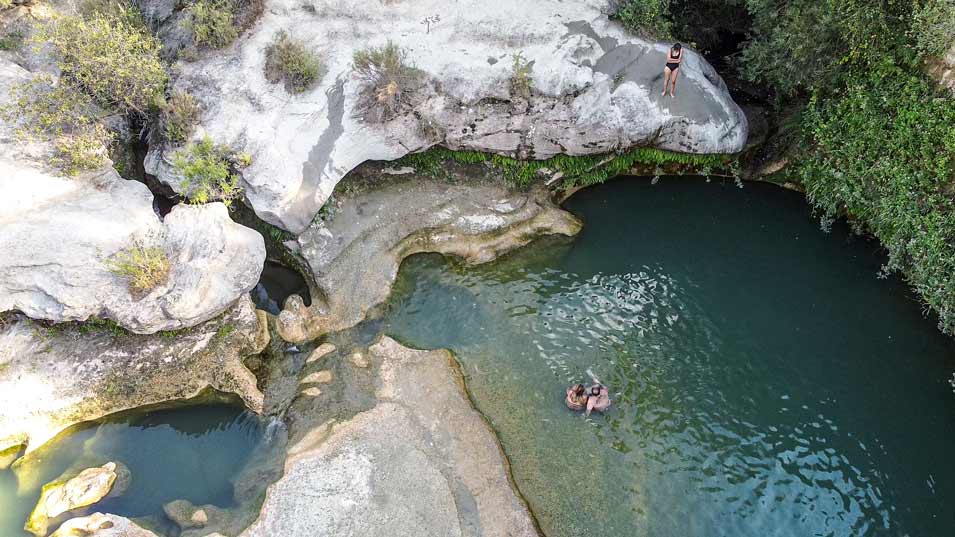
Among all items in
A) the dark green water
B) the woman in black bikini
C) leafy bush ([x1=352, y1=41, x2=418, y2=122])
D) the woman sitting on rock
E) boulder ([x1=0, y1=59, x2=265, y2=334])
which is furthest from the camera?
leafy bush ([x1=352, y1=41, x2=418, y2=122])

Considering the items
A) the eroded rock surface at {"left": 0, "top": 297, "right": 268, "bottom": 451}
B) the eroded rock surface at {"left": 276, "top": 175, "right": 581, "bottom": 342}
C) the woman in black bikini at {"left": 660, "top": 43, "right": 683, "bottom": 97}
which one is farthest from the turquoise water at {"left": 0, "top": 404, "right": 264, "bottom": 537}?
the woman in black bikini at {"left": 660, "top": 43, "right": 683, "bottom": 97}

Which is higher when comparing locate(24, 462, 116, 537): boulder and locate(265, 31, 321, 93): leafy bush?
locate(265, 31, 321, 93): leafy bush

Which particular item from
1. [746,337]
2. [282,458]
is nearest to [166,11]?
[282,458]

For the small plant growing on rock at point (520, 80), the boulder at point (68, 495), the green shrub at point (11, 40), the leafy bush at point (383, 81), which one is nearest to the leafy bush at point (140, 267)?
the boulder at point (68, 495)

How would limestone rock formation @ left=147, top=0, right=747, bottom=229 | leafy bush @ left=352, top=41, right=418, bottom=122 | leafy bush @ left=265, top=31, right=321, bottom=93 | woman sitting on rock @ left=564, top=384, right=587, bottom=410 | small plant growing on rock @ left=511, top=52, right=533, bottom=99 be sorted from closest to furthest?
woman sitting on rock @ left=564, top=384, right=587, bottom=410, limestone rock formation @ left=147, top=0, right=747, bottom=229, leafy bush @ left=352, top=41, right=418, bottom=122, leafy bush @ left=265, top=31, right=321, bottom=93, small plant growing on rock @ left=511, top=52, right=533, bottom=99

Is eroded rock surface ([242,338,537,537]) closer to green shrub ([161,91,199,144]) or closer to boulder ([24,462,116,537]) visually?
boulder ([24,462,116,537])

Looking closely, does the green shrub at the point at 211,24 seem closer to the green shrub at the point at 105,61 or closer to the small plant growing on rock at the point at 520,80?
the green shrub at the point at 105,61

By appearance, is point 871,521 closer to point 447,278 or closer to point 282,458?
point 447,278
